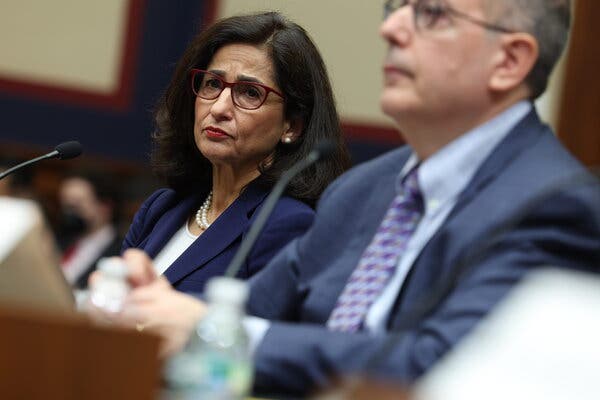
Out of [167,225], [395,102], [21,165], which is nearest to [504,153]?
[395,102]

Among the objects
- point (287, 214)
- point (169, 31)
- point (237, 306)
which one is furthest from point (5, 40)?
point (237, 306)

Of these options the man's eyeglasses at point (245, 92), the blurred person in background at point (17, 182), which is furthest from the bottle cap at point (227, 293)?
the blurred person in background at point (17, 182)

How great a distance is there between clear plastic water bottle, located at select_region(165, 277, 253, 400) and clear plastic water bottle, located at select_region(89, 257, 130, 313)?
0.26 meters

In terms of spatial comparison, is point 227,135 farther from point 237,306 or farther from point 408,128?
point 237,306

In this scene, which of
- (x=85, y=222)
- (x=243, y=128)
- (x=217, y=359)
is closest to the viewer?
(x=217, y=359)

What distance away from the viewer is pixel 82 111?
666 centimetres

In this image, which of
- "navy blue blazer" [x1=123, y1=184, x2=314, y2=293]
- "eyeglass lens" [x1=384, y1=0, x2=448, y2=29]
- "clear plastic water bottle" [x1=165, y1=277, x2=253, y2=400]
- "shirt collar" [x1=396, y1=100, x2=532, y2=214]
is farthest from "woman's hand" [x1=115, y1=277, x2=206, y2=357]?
"navy blue blazer" [x1=123, y1=184, x2=314, y2=293]

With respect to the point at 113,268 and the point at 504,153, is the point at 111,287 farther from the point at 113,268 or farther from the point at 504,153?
the point at 504,153

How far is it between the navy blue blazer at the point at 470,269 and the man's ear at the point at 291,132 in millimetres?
1034

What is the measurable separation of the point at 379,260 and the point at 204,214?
1200 mm

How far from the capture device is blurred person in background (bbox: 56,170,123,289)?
5820 millimetres

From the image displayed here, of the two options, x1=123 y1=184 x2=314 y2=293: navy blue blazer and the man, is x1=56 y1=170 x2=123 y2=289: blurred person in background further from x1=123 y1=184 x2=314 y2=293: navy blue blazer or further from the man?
the man

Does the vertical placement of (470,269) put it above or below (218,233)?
above

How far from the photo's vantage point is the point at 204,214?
315cm
